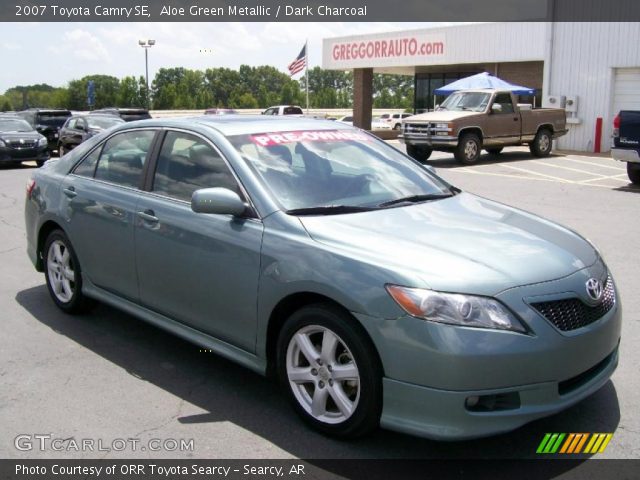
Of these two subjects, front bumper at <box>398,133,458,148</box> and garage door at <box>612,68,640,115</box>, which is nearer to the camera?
front bumper at <box>398,133,458,148</box>

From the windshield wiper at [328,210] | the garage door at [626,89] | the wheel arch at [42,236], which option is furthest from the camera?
the garage door at [626,89]

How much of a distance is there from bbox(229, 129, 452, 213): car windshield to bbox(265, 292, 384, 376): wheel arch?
0.55 meters

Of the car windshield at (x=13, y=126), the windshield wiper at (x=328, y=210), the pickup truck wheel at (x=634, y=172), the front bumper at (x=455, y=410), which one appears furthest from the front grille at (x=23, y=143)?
the front bumper at (x=455, y=410)

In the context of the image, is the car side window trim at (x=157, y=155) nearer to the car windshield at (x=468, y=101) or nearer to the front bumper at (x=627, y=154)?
the front bumper at (x=627, y=154)

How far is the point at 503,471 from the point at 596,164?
17.2m

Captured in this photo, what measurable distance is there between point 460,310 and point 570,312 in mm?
592

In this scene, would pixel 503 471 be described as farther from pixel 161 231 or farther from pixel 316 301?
pixel 161 231

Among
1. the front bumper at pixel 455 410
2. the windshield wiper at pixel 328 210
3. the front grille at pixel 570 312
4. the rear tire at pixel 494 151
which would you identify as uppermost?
the windshield wiper at pixel 328 210

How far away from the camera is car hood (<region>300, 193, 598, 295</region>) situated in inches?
Result: 127

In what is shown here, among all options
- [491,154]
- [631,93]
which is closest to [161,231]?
[491,154]

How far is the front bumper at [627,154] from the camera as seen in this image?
43.2 ft

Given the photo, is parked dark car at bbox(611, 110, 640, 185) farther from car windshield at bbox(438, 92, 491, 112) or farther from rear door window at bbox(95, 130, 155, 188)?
rear door window at bbox(95, 130, 155, 188)

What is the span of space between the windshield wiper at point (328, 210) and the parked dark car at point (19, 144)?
58.3 ft

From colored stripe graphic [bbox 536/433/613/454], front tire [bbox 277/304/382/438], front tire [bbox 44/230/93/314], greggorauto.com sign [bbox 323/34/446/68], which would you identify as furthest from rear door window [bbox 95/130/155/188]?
greggorauto.com sign [bbox 323/34/446/68]
